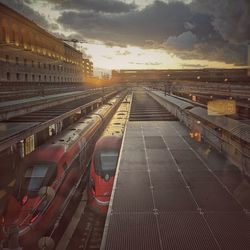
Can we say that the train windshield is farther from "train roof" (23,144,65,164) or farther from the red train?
"train roof" (23,144,65,164)

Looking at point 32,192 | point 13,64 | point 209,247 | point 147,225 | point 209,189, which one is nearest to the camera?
point 209,247

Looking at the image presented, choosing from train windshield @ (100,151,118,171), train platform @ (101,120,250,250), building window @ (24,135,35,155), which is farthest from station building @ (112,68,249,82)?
train platform @ (101,120,250,250)

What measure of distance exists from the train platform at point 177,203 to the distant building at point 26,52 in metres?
39.6

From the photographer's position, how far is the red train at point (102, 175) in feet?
49.6

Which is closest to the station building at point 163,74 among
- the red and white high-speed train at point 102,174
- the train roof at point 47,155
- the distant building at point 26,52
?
the distant building at point 26,52

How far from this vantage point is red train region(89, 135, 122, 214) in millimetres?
15125

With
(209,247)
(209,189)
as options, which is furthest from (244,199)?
(209,247)

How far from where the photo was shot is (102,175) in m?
16.0

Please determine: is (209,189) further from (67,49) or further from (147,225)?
(67,49)

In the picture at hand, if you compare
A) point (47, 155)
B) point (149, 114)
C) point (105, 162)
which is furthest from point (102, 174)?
point (149, 114)

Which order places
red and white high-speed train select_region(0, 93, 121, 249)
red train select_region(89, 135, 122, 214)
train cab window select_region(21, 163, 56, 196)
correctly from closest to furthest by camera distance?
red and white high-speed train select_region(0, 93, 121, 249) < train cab window select_region(21, 163, 56, 196) < red train select_region(89, 135, 122, 214)

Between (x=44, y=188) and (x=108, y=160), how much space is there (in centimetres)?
483

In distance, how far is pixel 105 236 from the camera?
7.33m

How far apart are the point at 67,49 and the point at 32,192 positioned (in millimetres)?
105267
